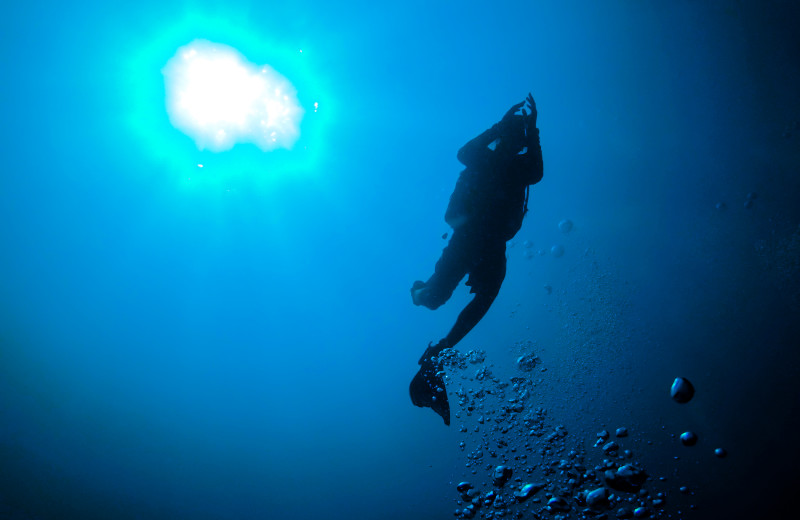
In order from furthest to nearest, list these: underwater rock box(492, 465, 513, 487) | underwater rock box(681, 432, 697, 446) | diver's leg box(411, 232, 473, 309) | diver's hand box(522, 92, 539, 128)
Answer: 1. underwater rock box(492, 465, 513, 487)
2. underwater rock box(681, 432, 697, 446)
3. diver's leg box(411, 232, 473, 309)
4. diver's hand box(522, 92, 539, 128)

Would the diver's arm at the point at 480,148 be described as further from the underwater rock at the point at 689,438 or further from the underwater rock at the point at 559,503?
the underwater rock at the point at 689,438

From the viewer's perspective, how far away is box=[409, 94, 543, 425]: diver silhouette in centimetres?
475

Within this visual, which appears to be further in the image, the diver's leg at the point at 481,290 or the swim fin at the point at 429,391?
the diver's leg at the point at 481,290

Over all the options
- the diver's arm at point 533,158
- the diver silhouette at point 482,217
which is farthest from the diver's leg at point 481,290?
the diver's arm at point 533,158

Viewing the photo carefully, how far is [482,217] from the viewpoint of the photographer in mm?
5164

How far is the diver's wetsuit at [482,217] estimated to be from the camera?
15.8 ft

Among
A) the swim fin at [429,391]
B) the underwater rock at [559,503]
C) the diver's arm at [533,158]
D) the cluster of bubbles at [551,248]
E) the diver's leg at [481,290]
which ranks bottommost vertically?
the underwater rock at [559,503]

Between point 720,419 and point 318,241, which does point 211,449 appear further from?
point 720,419

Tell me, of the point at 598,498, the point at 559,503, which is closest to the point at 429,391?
the point at 559,503

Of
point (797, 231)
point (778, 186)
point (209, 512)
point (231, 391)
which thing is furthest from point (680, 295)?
point (209, 512)

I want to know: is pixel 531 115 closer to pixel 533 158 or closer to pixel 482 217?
pixel 533 158

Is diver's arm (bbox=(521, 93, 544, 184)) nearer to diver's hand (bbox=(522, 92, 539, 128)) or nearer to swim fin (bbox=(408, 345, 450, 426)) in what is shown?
diver's hand (bbox=(522, 92, 539, 128))

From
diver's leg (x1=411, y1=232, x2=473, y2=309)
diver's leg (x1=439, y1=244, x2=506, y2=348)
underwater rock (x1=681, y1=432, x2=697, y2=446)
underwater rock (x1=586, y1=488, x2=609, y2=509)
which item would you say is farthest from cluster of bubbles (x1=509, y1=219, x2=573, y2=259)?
underwater rock (x1=586, y1=488, x2=609, y2=509)

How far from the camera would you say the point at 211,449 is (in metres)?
30.6
